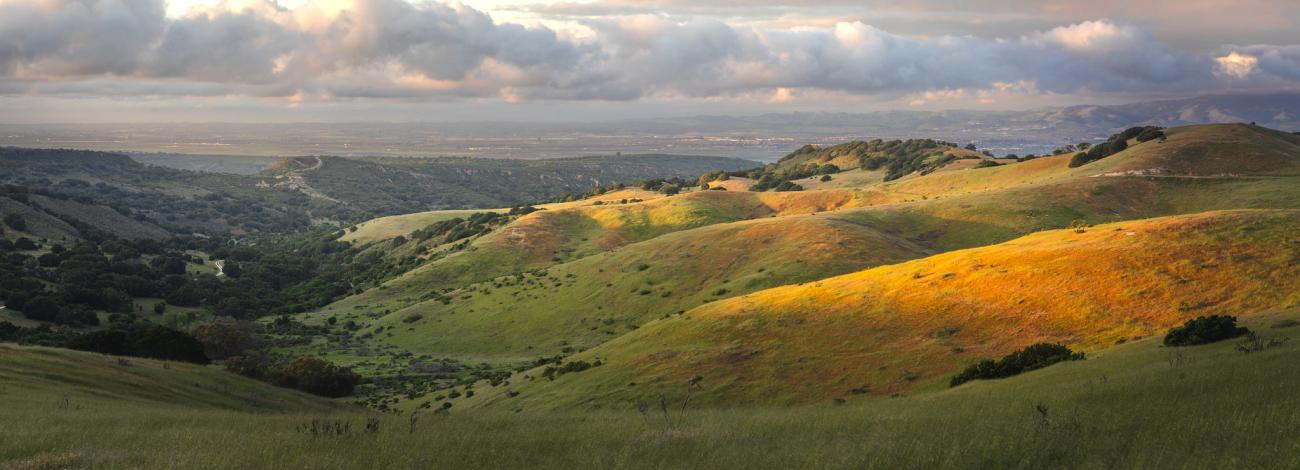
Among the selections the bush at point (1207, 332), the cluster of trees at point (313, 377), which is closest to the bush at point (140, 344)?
the cluster of trees at point (313, 377)

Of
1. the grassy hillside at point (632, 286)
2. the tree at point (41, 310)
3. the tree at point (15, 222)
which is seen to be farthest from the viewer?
the tree at point (15, 222)

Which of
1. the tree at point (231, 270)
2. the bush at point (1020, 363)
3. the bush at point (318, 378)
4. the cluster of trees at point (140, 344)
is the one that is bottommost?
the tree at point (231, 270)

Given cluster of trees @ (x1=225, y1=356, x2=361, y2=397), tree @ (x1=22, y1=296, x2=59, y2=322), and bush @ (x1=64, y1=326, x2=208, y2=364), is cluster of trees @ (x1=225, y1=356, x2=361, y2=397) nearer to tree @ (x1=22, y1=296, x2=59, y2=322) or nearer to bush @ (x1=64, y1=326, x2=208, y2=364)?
bush @ (x1=64, y1=326, x2=208, y2=364)

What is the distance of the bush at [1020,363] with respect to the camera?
32312mm

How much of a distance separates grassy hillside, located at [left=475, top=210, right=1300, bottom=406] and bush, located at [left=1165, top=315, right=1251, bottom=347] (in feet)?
25.2

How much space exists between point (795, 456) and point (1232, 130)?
148m

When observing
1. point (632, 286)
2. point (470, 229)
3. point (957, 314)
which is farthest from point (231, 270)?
point (957, 314)

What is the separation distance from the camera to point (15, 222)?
557 ft

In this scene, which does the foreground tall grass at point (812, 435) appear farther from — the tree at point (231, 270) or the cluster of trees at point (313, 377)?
the tree at point (231, 270)

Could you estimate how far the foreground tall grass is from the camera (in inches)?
494

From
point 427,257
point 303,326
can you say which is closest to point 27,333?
point 303,326

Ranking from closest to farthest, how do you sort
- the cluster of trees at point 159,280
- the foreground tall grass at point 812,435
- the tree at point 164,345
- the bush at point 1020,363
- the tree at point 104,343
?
1. the foreground tall grass at point 812,435
2. the bush at point 1020,363
3. the tree at point 104,343
4. the tree at point 164,345
5. the cluster of trees at point 159,280

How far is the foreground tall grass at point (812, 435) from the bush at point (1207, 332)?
701 centimetres

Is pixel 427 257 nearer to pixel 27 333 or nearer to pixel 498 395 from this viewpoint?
pixel 27 333
